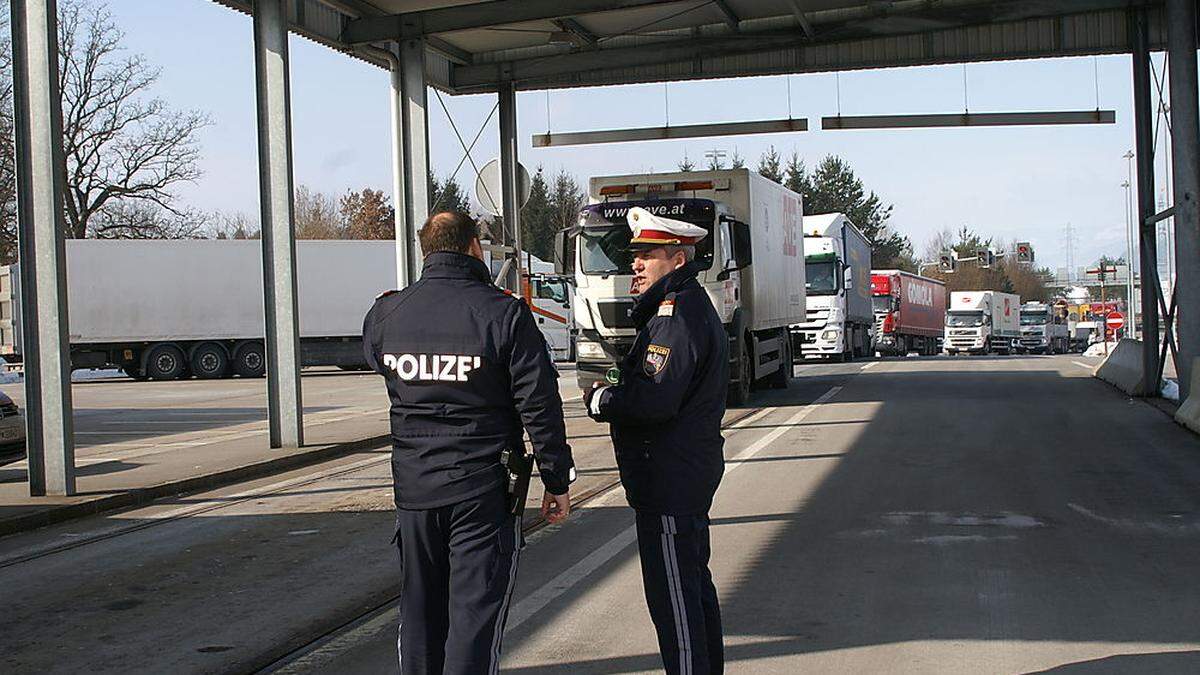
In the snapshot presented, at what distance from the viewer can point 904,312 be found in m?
50.5

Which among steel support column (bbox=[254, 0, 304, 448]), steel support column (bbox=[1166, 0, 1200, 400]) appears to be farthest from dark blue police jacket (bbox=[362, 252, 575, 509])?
steel support column (bbox=[1166, 0, 1200, 400])

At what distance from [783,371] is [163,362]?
2024 cm

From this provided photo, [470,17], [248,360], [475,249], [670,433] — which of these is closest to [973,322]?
[248,360]

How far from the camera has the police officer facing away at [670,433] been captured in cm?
441

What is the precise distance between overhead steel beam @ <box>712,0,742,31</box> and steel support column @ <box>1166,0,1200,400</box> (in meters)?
6.41

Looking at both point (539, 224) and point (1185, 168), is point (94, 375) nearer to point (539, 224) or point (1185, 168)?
point (1185, 168)

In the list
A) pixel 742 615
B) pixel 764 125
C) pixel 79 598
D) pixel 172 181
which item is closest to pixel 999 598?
pixel 742 615

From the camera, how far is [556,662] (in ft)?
18.5

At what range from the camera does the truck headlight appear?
61.2 feet

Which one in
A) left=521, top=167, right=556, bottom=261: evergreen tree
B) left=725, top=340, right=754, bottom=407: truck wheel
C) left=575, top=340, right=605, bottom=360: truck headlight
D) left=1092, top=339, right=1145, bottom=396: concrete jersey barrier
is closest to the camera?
left=575, top=340, right=605, bottom=360: truck headlight

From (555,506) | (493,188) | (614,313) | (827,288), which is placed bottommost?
(555,506)

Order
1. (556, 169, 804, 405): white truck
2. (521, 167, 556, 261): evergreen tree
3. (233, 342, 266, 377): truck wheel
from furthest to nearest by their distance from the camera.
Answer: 1. (521, 167, 556, 261): evergreen tree
2. (233, 342, 266, 377): truck wheel
3. (556, 169, 804, 405): white truck

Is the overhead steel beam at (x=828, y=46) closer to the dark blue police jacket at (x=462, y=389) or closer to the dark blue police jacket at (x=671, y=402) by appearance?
the dark blue police jacket at (x=671, y=402)

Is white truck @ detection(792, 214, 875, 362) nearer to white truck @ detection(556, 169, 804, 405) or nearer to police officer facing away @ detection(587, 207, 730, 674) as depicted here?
white truck @ detection(556, 169, 804, 405)
